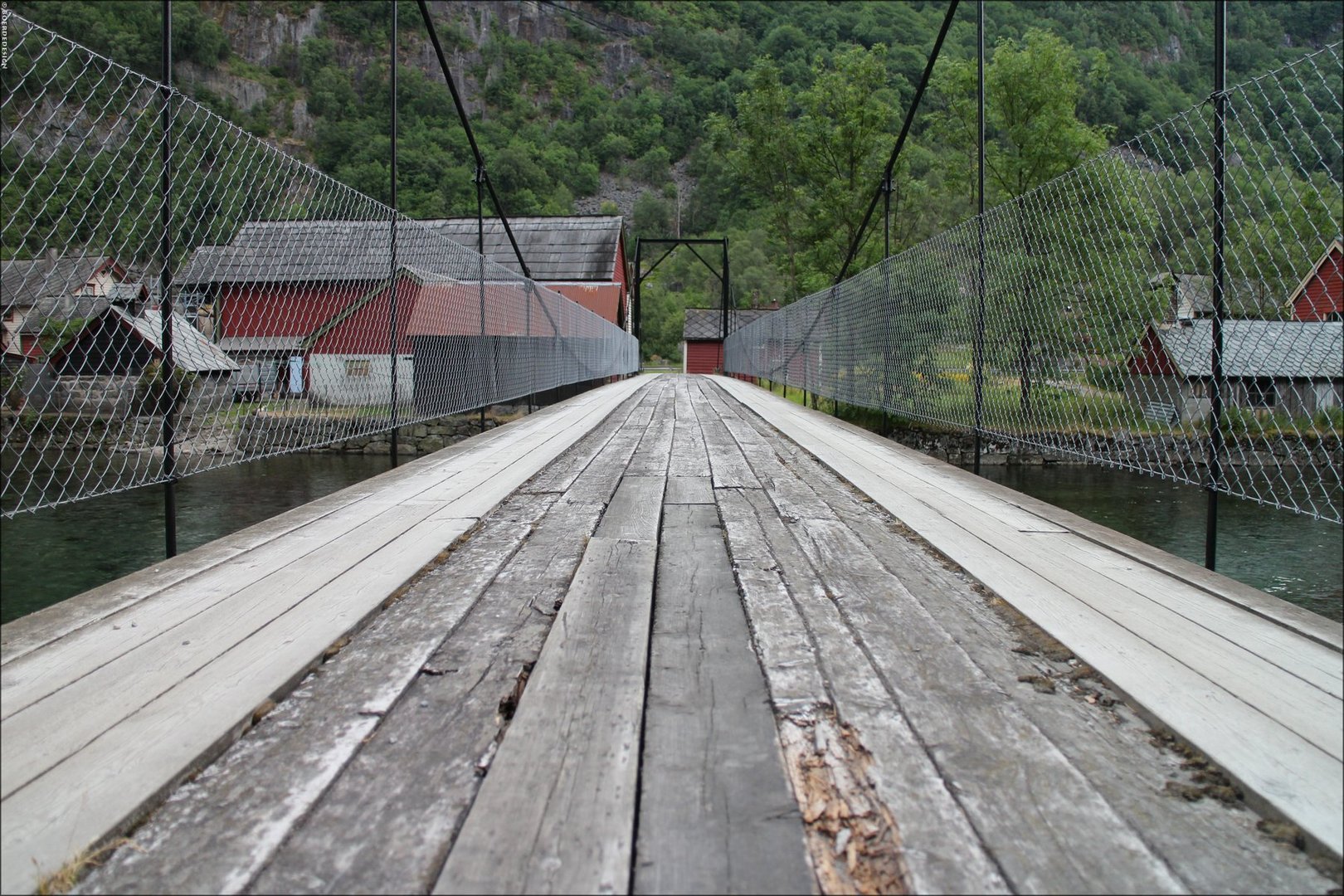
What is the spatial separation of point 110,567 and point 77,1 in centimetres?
3128

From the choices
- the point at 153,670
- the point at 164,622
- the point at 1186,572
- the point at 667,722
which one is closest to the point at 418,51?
the point at 164,622

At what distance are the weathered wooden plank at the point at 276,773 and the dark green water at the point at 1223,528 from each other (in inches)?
197

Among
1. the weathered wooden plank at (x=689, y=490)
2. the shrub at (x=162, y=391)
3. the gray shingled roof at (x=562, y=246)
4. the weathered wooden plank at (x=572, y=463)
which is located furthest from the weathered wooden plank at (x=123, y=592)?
the gray shingled roof at (x=562, y=246)

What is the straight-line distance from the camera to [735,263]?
200ft

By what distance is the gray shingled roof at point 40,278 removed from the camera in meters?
2.11

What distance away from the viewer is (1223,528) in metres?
8.87

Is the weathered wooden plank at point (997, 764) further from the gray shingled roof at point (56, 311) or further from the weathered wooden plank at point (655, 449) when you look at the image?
the weathered wooden plank at point (655, 449)

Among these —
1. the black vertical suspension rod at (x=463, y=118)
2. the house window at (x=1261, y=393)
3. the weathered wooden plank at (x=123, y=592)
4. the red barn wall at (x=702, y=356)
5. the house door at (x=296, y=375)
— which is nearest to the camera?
the weathered wooden plank at (x=123, y=592)

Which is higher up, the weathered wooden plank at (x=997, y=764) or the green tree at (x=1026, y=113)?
the green tree at (x=1026, y=113)

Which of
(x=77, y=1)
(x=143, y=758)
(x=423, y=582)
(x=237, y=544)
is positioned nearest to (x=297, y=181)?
(x=237, y=544)

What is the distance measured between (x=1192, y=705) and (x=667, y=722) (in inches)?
29.6

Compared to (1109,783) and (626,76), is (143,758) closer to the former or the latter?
(1109,783)

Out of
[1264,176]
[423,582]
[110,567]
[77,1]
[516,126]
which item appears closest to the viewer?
[423,582]

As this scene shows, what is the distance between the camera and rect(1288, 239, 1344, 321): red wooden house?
8.91 ft
